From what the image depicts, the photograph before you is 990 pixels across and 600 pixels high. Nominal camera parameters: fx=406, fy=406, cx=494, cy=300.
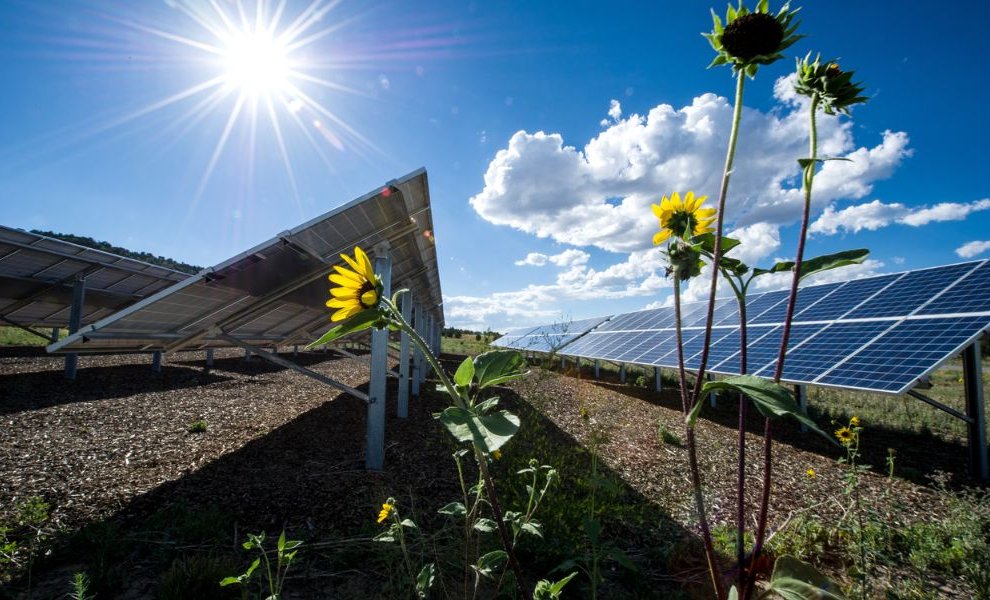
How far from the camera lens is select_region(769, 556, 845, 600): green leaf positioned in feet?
3.61

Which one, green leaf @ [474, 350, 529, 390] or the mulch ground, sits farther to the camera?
the mulch ground

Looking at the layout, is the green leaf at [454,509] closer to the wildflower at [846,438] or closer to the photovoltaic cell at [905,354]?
the wildflower at [846,438]

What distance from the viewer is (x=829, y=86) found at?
1254 millimetres

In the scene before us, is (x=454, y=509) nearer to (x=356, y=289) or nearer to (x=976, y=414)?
(x=356, y=289)

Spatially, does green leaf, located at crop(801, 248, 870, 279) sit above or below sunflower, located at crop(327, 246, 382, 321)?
above

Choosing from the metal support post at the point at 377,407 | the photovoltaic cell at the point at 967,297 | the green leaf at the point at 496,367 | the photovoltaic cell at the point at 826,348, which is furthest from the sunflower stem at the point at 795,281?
the photovoltaic cell at the point at 967,297

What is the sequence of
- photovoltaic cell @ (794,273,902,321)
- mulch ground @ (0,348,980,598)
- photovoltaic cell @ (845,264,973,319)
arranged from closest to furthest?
mulch ground @ (0,348,980,598), photovoltaic cell @ (845,264,973,319), photovoltaic cell @ (794,273,902,321)

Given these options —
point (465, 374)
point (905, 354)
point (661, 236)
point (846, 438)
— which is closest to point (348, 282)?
point (465, 374)

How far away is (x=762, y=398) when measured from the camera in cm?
96

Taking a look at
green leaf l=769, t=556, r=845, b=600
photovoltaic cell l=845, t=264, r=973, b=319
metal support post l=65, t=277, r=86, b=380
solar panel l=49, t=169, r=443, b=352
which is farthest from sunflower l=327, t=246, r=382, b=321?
metal support post l=65, t=277, r=86, b=380

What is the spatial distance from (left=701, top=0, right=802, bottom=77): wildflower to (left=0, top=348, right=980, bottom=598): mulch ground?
2787mm

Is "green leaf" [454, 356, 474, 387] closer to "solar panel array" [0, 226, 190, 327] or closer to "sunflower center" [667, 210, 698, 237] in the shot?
"sunflower center" [667, 210, 698, 237]

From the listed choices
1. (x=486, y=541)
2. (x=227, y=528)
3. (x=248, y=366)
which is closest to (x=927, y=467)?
(x=486, y=541)

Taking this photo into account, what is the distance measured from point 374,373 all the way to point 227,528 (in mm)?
1945
